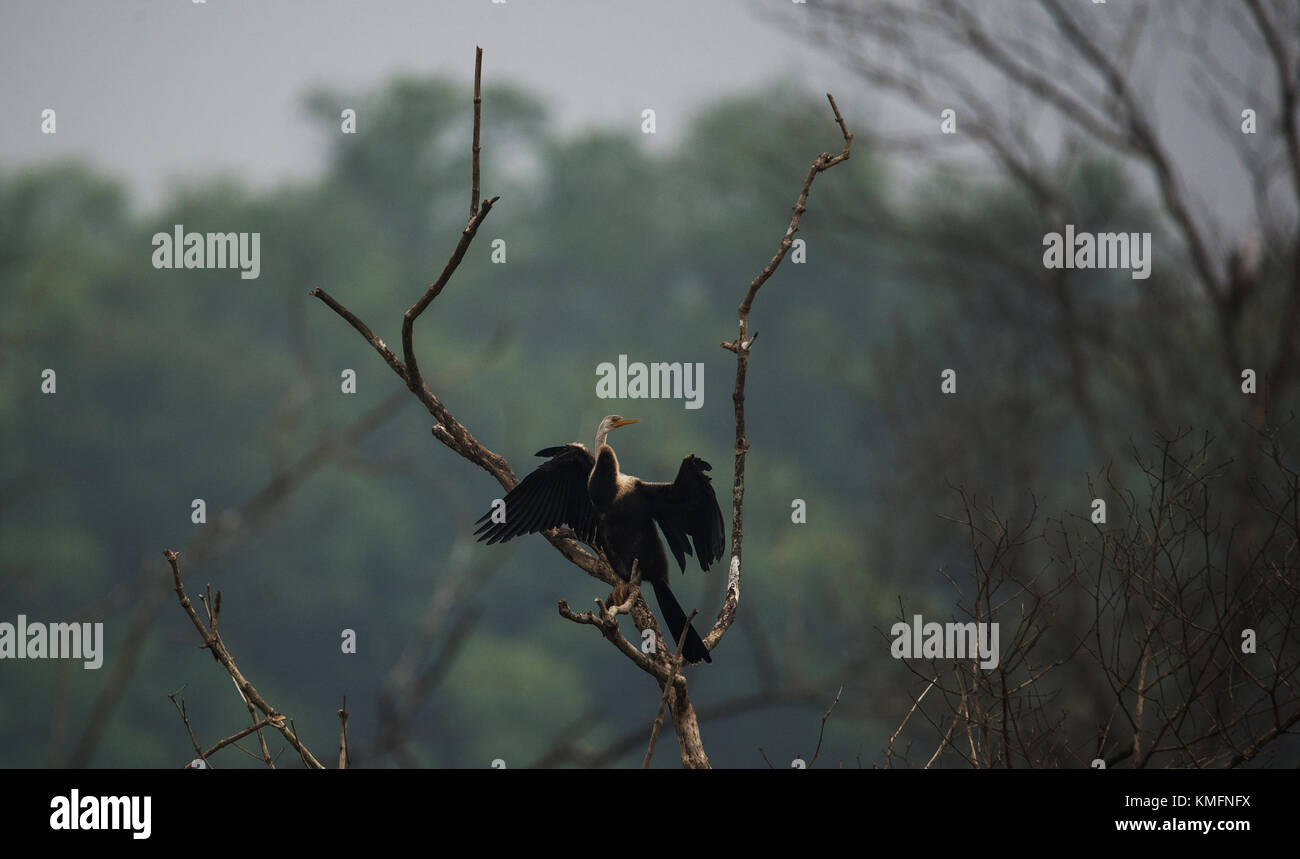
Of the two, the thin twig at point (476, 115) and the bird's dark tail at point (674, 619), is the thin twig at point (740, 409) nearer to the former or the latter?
the bird's dark tail at point (674, 619)

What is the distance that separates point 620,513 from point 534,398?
32098 mm

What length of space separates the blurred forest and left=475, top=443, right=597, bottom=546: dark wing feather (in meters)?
6.95

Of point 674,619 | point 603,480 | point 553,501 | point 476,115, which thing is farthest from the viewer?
point 553,501

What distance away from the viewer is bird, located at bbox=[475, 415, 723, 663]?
5223mm

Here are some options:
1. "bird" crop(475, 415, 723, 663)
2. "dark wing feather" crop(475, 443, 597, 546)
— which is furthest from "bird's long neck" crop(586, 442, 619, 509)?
"dark wing feather" crop(475, 443, 597, 546)

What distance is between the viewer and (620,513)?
5.30 meters

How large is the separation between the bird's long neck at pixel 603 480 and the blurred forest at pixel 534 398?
6.99m

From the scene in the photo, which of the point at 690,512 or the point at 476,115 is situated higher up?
the point at 476,115

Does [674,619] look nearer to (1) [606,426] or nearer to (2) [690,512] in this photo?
(2) [690,512]

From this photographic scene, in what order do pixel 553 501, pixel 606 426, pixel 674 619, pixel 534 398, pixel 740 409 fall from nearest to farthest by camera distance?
1. pixel 740 409
2. pixel 674 619
3. pixel 553 501
4. pixel 606 426
5. pixel 534 398

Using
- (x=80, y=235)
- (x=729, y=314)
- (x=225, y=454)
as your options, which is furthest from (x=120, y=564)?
(x=729, y=314)

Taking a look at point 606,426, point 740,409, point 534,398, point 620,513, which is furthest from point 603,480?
point 534,398

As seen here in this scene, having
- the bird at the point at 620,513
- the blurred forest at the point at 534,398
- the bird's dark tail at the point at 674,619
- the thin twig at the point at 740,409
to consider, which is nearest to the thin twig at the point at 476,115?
the thin twig at the point at 740,409
